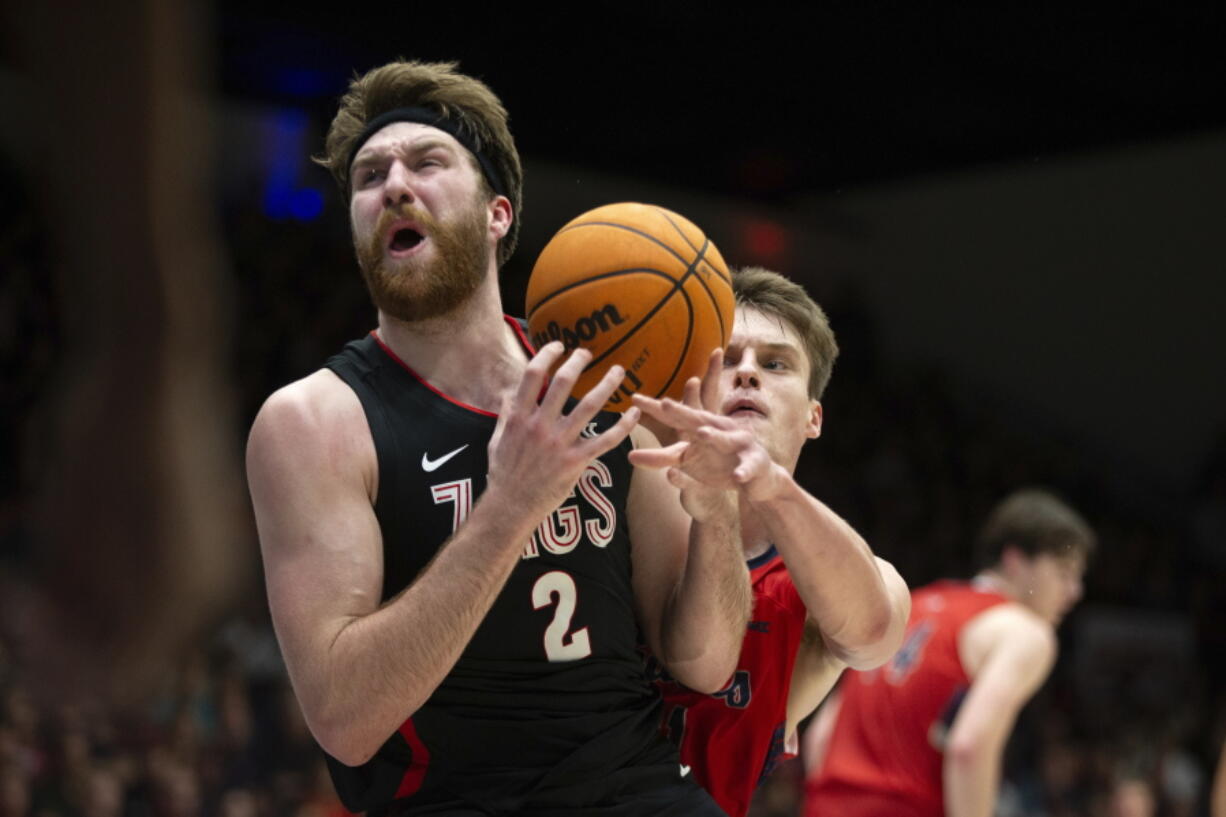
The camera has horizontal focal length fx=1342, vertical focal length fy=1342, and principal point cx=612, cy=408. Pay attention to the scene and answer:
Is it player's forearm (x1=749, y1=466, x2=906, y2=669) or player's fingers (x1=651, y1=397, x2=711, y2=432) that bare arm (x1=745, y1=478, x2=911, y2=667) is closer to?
player's forearm (x1=749, y1=466, x2=906, y2=669)

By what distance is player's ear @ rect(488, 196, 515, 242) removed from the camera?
9.71 feet

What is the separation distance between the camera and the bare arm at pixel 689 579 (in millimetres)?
2775

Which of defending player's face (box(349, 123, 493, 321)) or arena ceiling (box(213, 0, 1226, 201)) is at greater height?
arena ceiling (box(213, 0, 1226, 201))

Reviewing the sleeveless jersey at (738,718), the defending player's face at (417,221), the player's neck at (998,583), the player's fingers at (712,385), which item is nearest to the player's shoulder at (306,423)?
the defending player's face at (417,221)

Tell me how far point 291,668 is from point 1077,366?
12.6 metres

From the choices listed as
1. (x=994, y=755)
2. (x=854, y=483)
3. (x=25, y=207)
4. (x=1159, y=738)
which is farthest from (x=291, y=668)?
(x=1159, y=738)

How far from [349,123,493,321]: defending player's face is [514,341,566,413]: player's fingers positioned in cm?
48

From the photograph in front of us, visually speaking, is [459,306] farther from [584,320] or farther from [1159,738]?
[1159,738]

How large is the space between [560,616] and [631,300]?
668mm

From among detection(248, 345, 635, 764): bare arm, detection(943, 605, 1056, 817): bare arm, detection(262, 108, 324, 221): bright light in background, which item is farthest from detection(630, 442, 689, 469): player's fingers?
detection(262, 108, 324, 221): bright light in background

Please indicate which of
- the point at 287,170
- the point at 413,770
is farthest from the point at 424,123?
the point at 287,170

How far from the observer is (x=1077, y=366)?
45.3 feet

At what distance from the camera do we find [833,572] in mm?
2723

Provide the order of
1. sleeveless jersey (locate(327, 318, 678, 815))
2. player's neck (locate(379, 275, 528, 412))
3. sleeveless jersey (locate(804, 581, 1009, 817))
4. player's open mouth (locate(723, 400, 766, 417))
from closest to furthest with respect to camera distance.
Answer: sleeveless jersey (locate(327, 318, 678, 815))
player's neck (locate(379, 275, 528, 412))
player's open mouth (locate(723, 400, 766, 417))
sleeveless jersey (locate(804, 581, 1009, 817))
